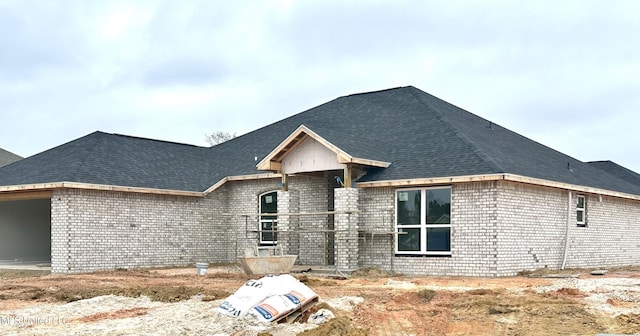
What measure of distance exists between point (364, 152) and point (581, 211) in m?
7.72

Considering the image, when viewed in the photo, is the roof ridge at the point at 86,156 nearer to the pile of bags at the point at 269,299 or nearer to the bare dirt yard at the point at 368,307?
the bare dirt yard at the point at 368,307

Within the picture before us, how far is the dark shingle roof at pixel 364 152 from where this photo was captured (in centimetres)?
1984

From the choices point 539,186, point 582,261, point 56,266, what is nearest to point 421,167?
point 539,186

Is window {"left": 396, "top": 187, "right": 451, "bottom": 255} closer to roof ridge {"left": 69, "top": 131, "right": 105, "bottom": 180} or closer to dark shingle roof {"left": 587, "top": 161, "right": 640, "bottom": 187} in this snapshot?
roof ridge {"left": 69, "top": 131, "right": 105, "bottom": 180}

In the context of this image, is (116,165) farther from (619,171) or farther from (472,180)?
(619,171)

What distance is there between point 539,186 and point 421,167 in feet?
11.5

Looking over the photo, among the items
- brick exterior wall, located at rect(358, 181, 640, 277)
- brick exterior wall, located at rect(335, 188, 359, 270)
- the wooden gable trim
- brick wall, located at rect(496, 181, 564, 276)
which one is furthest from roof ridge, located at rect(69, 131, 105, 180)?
brick wall, located at rect(496, 181, 564, 276)

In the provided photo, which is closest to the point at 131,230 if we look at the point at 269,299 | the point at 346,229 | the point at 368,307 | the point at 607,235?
the point at 346,229

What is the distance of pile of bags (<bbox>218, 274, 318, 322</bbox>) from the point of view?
422 inches

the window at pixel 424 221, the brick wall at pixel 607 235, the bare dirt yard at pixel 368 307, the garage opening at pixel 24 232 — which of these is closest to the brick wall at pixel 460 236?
the window at pixel 424 221

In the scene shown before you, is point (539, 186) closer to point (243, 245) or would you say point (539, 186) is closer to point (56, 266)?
point (243, 245)

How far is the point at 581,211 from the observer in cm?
2253

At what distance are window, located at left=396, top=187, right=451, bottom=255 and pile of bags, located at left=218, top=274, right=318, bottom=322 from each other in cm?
824

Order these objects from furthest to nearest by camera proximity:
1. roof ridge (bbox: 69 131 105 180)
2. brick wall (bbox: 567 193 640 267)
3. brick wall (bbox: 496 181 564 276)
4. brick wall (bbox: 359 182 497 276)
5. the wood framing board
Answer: brick wall (bbox: 567 193 640 267) < the wood framing board < roof ridge (bbox: 69 131 105 180) < brick wall (bbox: 496 181 564 276) < brick wall (bbox: 359 182 497 276)
